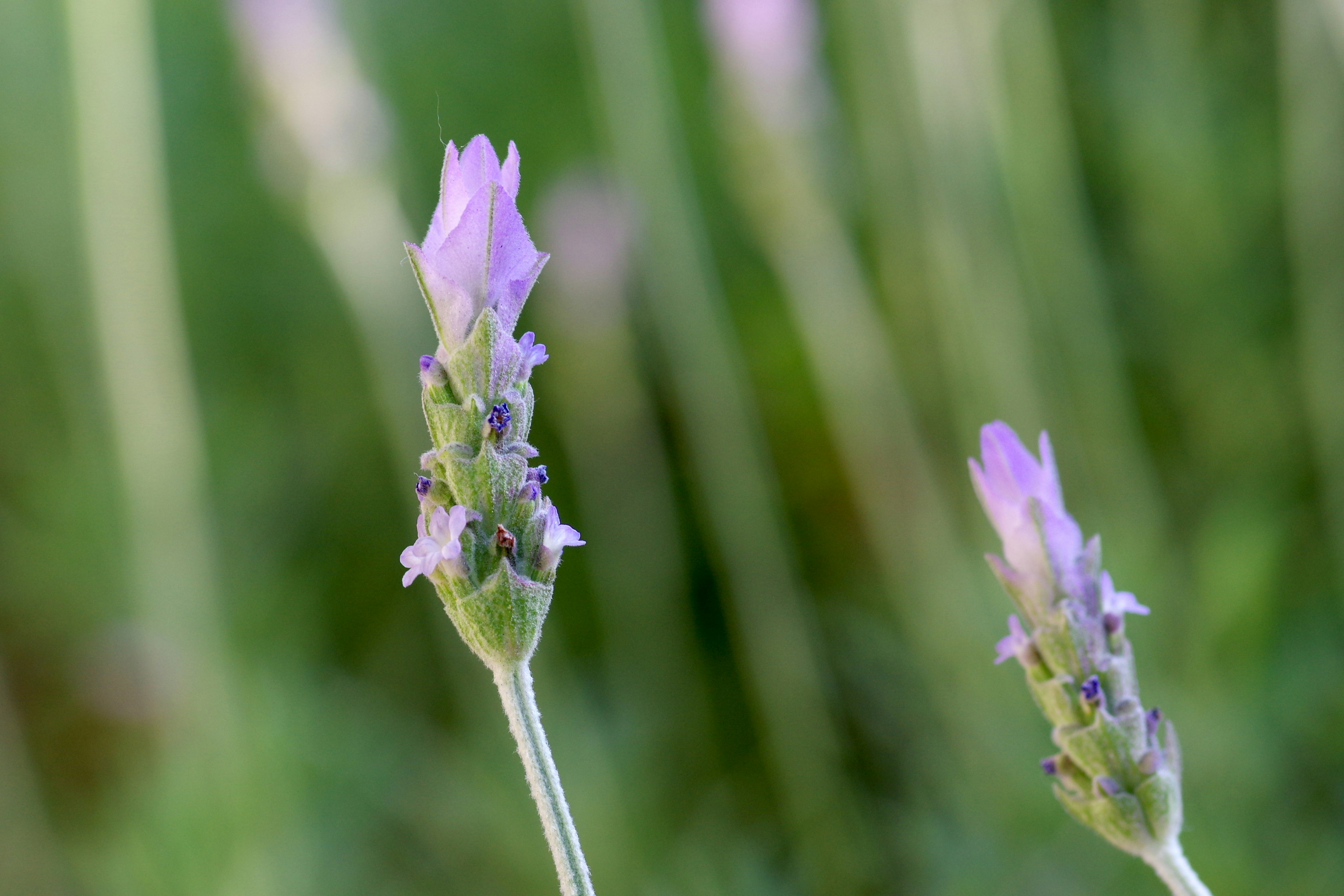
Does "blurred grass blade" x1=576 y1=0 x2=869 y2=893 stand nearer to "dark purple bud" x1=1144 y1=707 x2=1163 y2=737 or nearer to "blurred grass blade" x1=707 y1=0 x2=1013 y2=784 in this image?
"blurred grass blade" x1=707 y1=0 x2=1013 y2=784

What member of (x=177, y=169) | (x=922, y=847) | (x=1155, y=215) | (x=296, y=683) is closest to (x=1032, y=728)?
(x=922, y=847)

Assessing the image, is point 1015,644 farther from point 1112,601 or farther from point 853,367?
point 853,367

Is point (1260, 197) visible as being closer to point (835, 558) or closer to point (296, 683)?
point (835, 558)

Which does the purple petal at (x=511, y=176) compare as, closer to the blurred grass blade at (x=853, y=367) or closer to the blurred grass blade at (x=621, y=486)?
the blurred grass blade at (x=853, y=367)

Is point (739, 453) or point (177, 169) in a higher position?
point (177, 169)

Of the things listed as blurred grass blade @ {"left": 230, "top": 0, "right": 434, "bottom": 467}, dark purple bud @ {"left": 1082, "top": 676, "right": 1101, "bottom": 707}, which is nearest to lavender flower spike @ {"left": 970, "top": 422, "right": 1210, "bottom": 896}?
dark purple bud @ {"left": 1082, "top": 676, "right": 1101, "bottom": 707}

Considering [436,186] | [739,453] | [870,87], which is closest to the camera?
[739,453]

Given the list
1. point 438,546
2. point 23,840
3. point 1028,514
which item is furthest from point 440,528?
point 23,840
